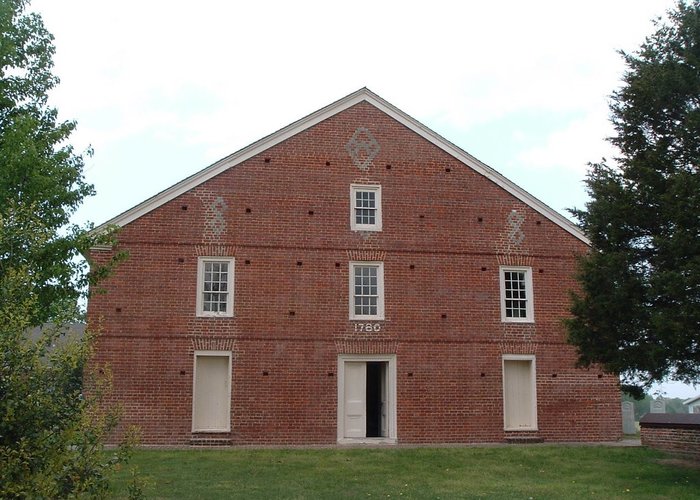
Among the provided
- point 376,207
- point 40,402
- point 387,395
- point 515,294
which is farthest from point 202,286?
point 40,402

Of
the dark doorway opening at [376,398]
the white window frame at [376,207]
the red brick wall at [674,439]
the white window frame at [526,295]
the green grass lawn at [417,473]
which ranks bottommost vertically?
the green grass lawn at [417,473]

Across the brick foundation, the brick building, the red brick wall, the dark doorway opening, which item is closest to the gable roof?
the brick building

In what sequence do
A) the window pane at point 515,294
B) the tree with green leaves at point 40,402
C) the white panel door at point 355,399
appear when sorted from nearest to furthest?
the tree with green leaves at point 40,402 → the white panel door at point 355,399 → the window pane at point 515,294

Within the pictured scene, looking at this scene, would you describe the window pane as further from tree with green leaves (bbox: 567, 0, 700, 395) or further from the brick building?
tree with green leaves (bbox: 567, 0, 700, 395)

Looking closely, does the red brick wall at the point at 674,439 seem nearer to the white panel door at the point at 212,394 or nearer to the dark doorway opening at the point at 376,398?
the dark doorway opening at the point at 376,398

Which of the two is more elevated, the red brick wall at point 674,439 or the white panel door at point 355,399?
the white panel door at point 355,399

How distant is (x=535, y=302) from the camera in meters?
21.3

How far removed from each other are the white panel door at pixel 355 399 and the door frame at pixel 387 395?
4.8 inches

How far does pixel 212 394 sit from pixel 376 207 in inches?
268

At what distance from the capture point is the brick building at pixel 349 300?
19516mm

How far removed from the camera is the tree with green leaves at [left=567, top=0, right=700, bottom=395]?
42.3ft

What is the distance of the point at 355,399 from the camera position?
20.2 meters

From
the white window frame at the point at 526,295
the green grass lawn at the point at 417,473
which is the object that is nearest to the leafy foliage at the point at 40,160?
the green grass lawn at the point at 417,473

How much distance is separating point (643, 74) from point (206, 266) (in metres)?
11.9
